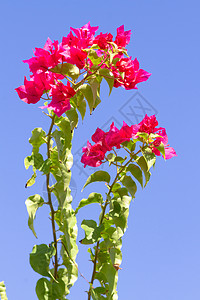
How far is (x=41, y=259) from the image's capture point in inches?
64.3

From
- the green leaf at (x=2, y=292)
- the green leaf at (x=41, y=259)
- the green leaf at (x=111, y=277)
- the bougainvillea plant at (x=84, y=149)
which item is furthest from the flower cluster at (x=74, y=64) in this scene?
the green leaf at (x=2, y=292)

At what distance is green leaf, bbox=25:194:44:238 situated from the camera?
5.37 ft

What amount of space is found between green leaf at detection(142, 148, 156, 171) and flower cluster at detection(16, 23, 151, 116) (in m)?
0.24

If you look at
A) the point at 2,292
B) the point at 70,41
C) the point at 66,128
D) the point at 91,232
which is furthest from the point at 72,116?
the point at 2,292

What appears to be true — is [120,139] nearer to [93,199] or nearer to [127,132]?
[127,132]

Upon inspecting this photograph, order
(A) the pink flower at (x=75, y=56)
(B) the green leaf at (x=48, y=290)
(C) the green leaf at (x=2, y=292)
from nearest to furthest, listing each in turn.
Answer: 1. (A) the pink flower at (x=75, y=56)
2. (B) the green leaf at (x=48, y=290)
3. (C) the green leaf at (x=2, y=292)

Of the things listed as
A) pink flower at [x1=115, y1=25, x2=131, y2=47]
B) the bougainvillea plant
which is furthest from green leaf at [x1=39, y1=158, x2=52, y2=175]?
pink flower at [x1=115, y1=25, x2=131, y2=47]

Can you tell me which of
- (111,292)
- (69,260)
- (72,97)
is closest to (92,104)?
(72,97)

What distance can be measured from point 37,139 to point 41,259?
17.2 inches

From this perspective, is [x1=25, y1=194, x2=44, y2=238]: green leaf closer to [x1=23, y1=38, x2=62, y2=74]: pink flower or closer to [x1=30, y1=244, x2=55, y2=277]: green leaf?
[x1=30, y1=244, x2=55, y2=277]: green leaf

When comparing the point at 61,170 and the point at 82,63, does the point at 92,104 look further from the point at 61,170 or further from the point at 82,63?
the point at 61,170

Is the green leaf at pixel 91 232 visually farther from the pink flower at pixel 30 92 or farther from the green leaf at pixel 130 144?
the pink flower at pixel 30 92

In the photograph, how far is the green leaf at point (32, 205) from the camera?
164 cm

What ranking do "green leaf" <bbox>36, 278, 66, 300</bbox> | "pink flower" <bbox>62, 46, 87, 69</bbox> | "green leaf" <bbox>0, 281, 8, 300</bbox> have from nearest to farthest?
"pink flower" <bbox>62, 46, 87, 69</bbox> → "green leaf" <bbox>36, 278, 66, 300</bbox> → "green leaf" <bbox>0, 281, 8, 300</bbox>
